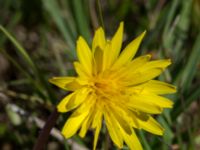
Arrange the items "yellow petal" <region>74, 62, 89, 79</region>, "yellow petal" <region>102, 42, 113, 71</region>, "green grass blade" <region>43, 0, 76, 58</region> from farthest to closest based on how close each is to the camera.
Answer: "green grass blade" <region>43, 0, 76, 58</region> → "yellow petal" <region>102, 42, 113, 71</region> → "yellow petal" <region>74, 62, 89, 79</region>

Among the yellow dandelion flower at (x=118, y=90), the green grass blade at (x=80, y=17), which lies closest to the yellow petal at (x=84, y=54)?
the yellow dandelion flower at (x=118, y=90)

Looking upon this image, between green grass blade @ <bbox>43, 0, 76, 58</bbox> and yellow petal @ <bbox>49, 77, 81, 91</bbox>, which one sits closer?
yellow petal @ <bbox>49, 77, 81, 91</bbox>

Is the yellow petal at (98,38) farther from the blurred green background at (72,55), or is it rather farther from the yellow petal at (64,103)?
the blurred green background at (72,55)

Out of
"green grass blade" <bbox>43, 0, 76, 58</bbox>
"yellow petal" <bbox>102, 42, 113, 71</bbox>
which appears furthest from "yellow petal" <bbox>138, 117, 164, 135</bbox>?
→ "green grass blade" <bbox>43, 0, 76, 58</bbox>

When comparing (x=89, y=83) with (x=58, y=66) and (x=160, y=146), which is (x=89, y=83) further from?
(x=58, y=66)

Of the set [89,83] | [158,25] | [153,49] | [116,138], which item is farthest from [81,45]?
[153,49]

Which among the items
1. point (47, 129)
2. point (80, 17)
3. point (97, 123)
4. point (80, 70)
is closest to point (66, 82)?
point (80, 70)

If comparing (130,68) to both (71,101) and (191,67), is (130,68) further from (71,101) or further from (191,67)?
(191,67)

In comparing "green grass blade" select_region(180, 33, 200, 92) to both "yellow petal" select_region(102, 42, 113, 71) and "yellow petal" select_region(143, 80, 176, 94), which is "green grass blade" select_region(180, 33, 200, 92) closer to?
"yellow petal" select_region(143, 80, 176, 94)
